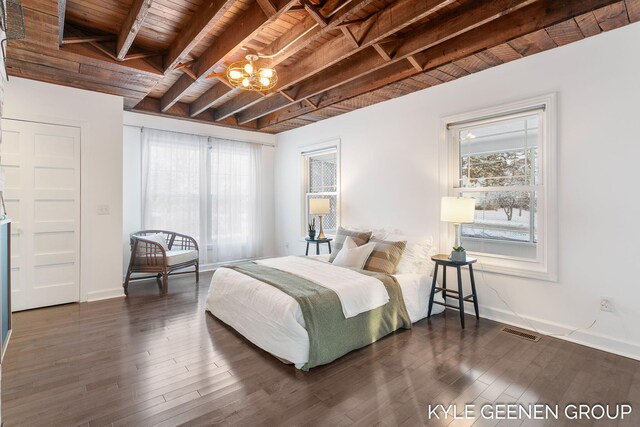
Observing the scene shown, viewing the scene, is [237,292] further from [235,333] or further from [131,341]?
[131,341]

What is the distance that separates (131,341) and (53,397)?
31.6 inches

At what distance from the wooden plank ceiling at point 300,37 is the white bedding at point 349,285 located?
2042mm

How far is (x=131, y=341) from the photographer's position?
282 centimetres

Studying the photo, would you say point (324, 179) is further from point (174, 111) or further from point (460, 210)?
point (460, 210)

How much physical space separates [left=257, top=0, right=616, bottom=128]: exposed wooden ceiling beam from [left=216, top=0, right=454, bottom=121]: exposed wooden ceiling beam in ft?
2.38

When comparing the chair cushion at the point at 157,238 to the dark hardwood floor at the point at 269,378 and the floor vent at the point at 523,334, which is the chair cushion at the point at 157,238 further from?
the floor vent at the point at 523,334

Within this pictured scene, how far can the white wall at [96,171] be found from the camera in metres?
3.73

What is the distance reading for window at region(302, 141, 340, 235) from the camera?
17.1 ft

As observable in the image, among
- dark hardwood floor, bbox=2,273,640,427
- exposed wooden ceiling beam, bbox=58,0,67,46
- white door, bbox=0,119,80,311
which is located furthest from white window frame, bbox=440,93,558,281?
white door, bbox=0,119,80,311

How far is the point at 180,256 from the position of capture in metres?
4.41

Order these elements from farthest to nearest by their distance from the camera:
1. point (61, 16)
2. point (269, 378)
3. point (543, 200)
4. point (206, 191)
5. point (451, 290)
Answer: point (206, 191) < point (451, 290) < point (543, 200) < point (61, 16) < point (269, 378)

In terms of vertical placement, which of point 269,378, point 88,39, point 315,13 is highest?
point 88,39

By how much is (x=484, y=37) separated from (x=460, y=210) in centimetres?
153

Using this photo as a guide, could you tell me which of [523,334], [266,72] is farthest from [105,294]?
[523,334]
